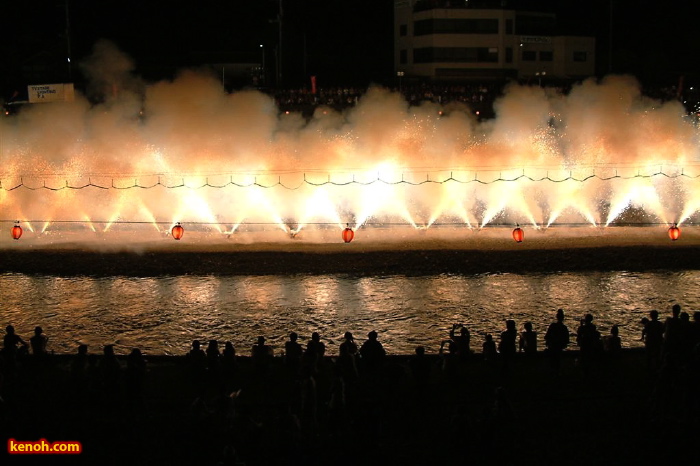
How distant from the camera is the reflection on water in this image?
44.7 ft

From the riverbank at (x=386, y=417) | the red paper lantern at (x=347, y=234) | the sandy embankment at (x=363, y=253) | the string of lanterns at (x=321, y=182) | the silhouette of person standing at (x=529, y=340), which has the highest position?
the string of lanterns at (x=321, y=182)

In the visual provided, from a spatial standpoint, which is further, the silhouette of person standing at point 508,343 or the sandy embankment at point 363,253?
the sandy embankment at point 363,253

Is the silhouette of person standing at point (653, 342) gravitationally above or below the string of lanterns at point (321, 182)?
below

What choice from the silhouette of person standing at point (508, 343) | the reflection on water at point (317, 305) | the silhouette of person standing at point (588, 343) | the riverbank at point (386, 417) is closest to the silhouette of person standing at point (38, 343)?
the riverbank at point (386, 417)

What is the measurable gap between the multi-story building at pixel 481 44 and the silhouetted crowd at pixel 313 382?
94.9 feet

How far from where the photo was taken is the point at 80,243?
20.9m

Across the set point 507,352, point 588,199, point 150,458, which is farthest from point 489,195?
point 150,458

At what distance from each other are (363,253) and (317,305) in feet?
12.7

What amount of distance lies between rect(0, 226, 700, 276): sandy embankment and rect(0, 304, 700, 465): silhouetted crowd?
7.86 m

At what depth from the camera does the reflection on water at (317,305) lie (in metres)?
13.6

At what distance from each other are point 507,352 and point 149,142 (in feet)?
55.5

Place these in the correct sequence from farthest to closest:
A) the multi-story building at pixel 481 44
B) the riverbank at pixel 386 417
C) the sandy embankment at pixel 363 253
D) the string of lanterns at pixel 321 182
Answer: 1. the multi-story building at pixel 481 44
2. the string of lanterns at pixel 321 182
3. the sandy embankment at pixel 363 253
4. the riverbank at pixel 386 417

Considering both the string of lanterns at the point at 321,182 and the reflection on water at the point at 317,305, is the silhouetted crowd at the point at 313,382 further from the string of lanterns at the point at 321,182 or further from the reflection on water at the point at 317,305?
the string of lanterns at the point at 321,182

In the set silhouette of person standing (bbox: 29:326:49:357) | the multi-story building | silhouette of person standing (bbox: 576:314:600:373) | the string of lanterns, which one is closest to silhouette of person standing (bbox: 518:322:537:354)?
silhouette of person standing (bbox: 576:314:600:373)
